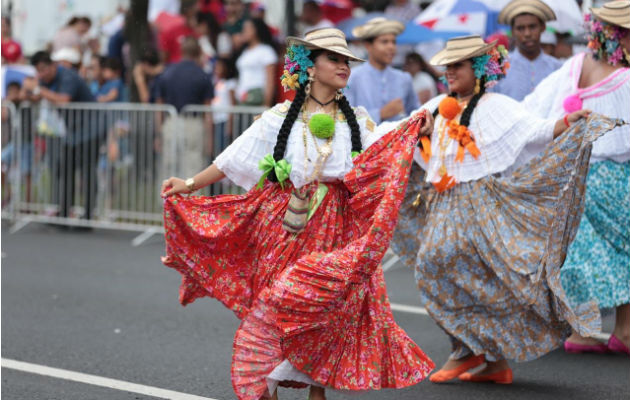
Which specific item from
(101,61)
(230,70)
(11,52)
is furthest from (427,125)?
(11,52)

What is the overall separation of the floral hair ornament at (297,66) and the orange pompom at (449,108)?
44.2 inches

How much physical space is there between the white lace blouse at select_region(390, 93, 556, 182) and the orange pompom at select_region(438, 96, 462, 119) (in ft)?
0.38

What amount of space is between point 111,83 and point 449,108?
9442 millimetres

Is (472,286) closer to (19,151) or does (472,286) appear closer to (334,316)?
(334,316)

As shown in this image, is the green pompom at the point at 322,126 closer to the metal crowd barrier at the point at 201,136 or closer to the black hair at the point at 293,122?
the black hair at the point at 293,122

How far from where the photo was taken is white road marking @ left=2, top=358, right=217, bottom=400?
239 inches

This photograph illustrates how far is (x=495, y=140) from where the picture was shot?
6.48m

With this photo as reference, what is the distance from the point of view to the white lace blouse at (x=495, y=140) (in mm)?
6457

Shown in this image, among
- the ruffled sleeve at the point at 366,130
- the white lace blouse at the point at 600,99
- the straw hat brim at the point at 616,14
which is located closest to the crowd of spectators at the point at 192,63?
the white lace blouse at the point at 600,99

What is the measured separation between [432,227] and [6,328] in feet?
10.7

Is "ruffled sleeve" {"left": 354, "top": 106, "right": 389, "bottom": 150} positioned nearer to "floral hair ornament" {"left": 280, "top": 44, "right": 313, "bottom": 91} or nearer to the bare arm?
"floral hair ornament" {"left": 280, "top": 44, "right": 313, "bottom": 91}

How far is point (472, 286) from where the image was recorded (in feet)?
20.7

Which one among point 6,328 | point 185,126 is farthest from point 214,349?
point 185,126

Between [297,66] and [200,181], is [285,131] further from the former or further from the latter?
[200,181]
